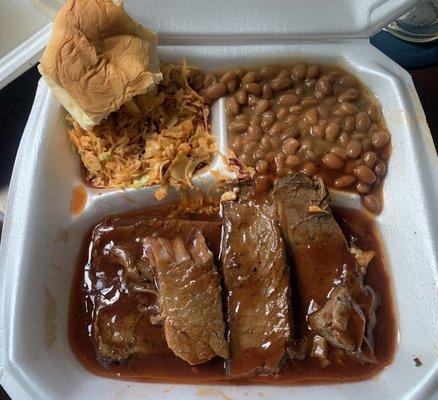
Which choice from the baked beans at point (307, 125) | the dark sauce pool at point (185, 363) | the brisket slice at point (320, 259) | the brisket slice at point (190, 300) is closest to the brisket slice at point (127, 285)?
the dark sauce pool at point (185, 363)

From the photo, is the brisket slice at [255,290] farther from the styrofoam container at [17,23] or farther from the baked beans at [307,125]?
the styrofoam container at [17,23]

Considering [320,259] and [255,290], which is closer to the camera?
[255,290]

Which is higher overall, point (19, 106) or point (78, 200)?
point (19, 106)

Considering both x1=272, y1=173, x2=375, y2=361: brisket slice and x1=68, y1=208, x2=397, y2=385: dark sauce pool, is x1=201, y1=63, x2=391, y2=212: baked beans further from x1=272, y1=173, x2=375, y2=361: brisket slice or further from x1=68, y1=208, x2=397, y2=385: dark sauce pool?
x1=68, y1=208, x2=397, y2=385: dark sauce pool

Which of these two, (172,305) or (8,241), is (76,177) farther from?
(172,305)

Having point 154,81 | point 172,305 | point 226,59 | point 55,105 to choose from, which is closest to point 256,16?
point 226,59

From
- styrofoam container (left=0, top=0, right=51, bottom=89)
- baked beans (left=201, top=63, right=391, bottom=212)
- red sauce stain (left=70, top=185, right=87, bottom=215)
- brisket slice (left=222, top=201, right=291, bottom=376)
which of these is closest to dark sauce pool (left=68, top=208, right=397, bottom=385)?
brisket slice (left=222, top=201, right=291, bottom=376)

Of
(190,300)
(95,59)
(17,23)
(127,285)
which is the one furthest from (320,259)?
(17,23)

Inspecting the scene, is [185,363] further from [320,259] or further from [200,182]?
[200,182]
